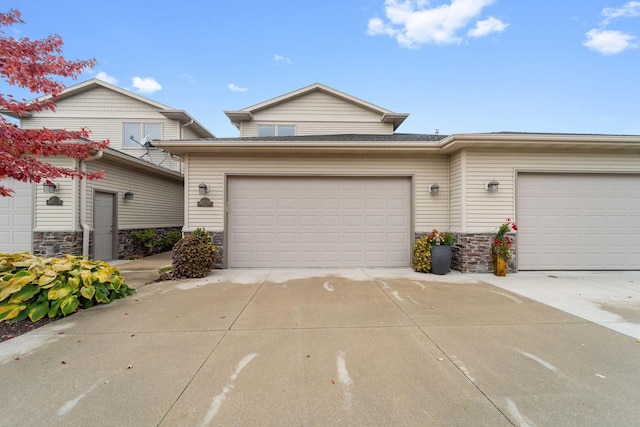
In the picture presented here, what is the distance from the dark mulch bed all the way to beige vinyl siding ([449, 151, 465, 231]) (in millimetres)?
7466

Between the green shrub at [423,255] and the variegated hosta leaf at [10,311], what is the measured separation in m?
6.70

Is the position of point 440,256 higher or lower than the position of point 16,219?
lower

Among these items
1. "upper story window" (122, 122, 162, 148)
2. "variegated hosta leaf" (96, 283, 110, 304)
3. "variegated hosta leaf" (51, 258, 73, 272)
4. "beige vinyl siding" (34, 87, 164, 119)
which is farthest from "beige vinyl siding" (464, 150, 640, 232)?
"beige vinyl siding" (34, 87, 164, 119)

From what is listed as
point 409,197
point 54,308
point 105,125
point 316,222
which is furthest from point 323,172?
point 105,125

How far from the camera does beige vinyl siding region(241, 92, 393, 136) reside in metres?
10.6

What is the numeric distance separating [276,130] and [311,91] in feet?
6.92

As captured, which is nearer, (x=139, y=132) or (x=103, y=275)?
(x=103, y=275)

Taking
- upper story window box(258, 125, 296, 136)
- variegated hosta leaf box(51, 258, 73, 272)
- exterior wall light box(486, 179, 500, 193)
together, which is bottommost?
variegated hosta leaf box(51, 258, 73, 272)

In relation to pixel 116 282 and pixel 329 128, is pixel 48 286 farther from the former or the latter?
pixel 329 128

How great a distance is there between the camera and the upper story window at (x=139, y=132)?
1145 centimetres

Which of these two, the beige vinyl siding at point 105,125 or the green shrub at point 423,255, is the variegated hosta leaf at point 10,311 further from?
the beige vinyl siding at point 105,125

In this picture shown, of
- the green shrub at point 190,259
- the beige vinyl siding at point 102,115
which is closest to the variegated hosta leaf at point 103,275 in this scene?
the green shrub at point 190,259

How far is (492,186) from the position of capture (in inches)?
238

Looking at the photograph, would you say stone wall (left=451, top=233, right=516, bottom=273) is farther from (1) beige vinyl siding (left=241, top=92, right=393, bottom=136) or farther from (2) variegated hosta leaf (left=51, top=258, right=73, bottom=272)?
(2) variegated hosta leaf (left=51, top=258, right=73, bottom=272)
